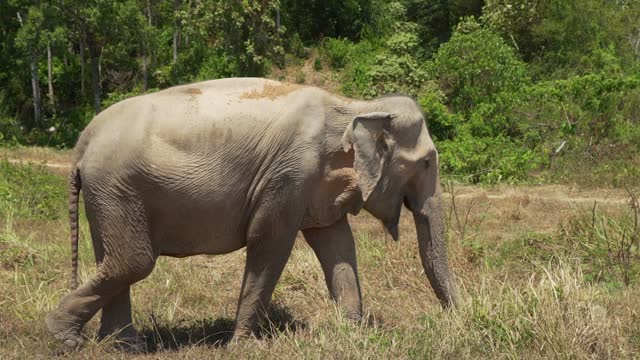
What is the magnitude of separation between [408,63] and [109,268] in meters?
19.3

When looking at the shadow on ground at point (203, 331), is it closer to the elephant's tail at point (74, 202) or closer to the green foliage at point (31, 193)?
the elephant's tail at point (74, 202)

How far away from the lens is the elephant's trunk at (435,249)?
234 inches

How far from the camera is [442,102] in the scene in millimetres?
22078

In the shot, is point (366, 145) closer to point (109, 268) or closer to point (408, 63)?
point (109, 268)

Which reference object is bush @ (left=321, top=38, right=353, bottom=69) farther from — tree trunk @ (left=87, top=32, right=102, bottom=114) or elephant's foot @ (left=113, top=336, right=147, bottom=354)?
elephant's foot @ (left=113, top=336, right=147, bottom=354)

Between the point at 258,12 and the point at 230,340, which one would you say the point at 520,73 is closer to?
the point at 258,12

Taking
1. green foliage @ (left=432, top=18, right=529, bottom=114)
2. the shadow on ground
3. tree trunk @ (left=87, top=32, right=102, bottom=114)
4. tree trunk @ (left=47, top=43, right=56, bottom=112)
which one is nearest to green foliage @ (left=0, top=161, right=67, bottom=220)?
the shadow on ground

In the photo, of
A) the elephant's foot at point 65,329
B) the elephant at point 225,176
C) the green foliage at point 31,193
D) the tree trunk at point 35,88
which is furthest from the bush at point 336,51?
the elephant's foot at point 65,329

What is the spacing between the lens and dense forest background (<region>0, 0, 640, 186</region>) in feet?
60.2

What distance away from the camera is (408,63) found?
78.5 ft

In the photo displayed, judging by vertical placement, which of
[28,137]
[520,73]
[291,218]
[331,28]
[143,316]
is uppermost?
[291,218]

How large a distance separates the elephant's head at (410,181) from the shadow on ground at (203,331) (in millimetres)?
1052

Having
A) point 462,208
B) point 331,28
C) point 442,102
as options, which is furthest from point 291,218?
point 331,28

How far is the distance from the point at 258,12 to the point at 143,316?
22.8 m
